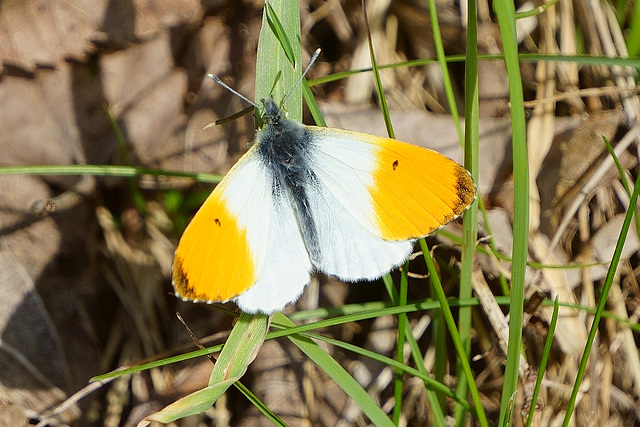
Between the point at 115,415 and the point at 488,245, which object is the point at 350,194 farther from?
the point at 115,415

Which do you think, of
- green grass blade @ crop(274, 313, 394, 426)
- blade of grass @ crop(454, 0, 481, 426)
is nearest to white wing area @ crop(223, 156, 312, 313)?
green grass blade @ crop(274, 313, 394, 426)

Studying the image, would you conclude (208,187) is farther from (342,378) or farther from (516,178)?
(516,178)

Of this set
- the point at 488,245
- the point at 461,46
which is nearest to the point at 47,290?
the point at 488,245

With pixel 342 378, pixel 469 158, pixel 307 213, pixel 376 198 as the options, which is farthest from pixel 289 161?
pixel 342 378

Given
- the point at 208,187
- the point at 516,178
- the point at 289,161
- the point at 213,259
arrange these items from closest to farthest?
the point at 516,178, the point at 213,259, the point at 289,161, the point at 208,187

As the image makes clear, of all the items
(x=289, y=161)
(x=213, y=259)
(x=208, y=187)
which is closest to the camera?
(x=213, y=259)

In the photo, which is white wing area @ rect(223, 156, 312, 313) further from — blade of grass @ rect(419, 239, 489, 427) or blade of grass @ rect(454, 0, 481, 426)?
blade of grass @ rect(454, 0, 481, 426)

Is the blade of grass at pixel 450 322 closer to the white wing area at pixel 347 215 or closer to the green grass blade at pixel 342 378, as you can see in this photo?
the white wing area at pixel 347 215

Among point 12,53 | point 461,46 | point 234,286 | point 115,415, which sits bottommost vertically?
point 115,415
